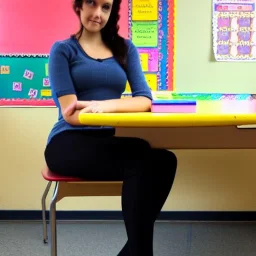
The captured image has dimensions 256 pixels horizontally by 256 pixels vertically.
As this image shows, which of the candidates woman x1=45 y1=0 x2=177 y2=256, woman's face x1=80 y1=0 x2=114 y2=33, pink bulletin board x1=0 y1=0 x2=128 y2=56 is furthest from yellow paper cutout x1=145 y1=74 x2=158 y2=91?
woman's face x1=80 y1=0 x2=114 y2=33

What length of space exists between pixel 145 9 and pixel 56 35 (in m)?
0.50

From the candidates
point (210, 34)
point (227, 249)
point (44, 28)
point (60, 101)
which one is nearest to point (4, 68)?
point (44, 28)

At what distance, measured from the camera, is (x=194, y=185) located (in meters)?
2.37

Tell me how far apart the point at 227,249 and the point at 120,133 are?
3.59 ft

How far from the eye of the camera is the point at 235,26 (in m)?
2.23

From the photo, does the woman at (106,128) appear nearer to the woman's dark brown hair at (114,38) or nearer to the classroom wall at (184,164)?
the woman's dark brown hair at (114,38)

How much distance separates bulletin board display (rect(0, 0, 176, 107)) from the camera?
2232 mm

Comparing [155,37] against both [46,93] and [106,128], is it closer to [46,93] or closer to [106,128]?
[46,93]

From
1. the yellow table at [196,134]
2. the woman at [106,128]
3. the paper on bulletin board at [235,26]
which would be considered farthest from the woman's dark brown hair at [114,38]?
the paper on bulletin board at [235,26]

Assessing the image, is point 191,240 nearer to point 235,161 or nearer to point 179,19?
point 235,161

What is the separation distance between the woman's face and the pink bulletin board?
656mm

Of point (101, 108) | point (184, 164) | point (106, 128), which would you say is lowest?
point (184, 164)

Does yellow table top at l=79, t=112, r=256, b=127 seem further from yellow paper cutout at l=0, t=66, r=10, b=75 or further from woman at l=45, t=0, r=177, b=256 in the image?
yellow paper cutout at l=0, t=66, r=10, b=75

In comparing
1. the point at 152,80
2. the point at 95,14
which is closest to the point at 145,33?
the point at 152,80
